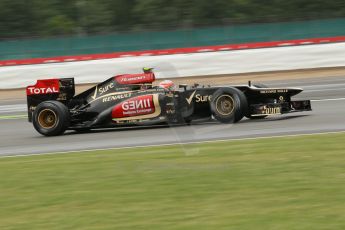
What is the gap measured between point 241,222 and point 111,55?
872 inches

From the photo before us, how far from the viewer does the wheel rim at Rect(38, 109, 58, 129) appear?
14547mm

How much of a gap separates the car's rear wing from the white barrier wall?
413 inches

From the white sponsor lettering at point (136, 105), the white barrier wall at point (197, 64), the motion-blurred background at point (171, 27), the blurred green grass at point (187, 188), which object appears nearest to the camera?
the blurred green grass at point (187, 188)

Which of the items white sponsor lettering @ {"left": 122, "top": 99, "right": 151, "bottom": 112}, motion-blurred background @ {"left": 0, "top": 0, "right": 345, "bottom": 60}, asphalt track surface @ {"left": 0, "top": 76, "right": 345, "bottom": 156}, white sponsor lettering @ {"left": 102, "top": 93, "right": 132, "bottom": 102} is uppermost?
motion-blurred background @ {"left": 0, "top": 0, "right": 345, "bottom": 60}

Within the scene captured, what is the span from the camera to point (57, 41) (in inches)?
1153

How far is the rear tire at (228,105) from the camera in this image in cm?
1330

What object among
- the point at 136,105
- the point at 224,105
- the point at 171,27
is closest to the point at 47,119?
the point at 136,105

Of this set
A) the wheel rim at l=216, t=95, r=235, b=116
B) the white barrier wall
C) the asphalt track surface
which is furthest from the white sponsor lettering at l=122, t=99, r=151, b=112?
the white barrier wall

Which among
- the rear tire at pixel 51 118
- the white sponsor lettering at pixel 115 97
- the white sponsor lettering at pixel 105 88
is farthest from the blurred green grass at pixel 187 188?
the white sponsor lettering at pixel 105 88

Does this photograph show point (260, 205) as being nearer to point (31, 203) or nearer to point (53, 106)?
point (31, 203)

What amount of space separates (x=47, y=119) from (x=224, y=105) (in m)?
3.67

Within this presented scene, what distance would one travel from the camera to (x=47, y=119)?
14.7 m

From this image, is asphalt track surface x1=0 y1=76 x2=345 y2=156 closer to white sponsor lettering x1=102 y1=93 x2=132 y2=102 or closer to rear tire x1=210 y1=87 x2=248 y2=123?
rear tire x1=210 y1=87 x2=248 y2=123

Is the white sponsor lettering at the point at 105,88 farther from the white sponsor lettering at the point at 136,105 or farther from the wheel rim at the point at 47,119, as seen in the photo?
the wheel rim at the point at 47,119
